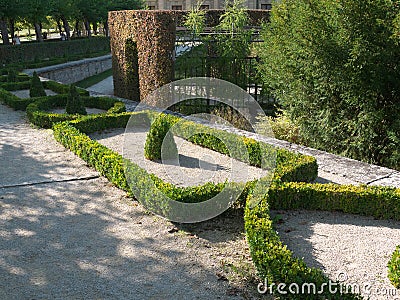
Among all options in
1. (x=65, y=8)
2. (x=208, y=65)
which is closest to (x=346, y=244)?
(x=208, y=65)

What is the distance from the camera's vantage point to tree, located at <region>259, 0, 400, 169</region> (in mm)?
8016

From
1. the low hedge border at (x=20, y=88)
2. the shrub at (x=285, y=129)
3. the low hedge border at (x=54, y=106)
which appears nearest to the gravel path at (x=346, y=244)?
the shrub at (x=285, y=129)

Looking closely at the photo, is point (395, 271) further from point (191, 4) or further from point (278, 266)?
point (191, 4)

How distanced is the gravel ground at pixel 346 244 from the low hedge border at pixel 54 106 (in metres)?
6.95

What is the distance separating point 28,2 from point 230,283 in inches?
1047

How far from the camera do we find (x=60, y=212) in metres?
6.38

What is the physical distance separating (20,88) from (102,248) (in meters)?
13.5

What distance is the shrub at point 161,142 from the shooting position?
820cm

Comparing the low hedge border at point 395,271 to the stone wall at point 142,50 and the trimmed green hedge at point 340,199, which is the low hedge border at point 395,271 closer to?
the trimmed green hedge at point 340,199

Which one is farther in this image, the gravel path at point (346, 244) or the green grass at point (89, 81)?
the green grass at point (89, 81)

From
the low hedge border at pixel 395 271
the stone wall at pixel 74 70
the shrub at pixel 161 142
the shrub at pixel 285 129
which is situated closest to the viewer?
the low hedge border at pixel 395 271

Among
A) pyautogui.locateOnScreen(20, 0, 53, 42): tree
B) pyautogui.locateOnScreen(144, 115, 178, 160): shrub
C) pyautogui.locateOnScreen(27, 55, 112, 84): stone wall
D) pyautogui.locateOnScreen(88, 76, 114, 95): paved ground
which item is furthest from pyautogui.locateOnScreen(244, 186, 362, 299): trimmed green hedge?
pyautogui.locateOnScreen(20, 0, 53, 42): tree

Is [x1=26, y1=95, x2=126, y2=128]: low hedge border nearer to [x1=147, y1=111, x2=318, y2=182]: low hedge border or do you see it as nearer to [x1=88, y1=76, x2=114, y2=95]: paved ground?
[x1=147, y1=111, x2=318, y2=182]: low hedge border

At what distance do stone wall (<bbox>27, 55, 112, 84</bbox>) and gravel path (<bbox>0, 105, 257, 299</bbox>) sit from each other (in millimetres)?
16082
